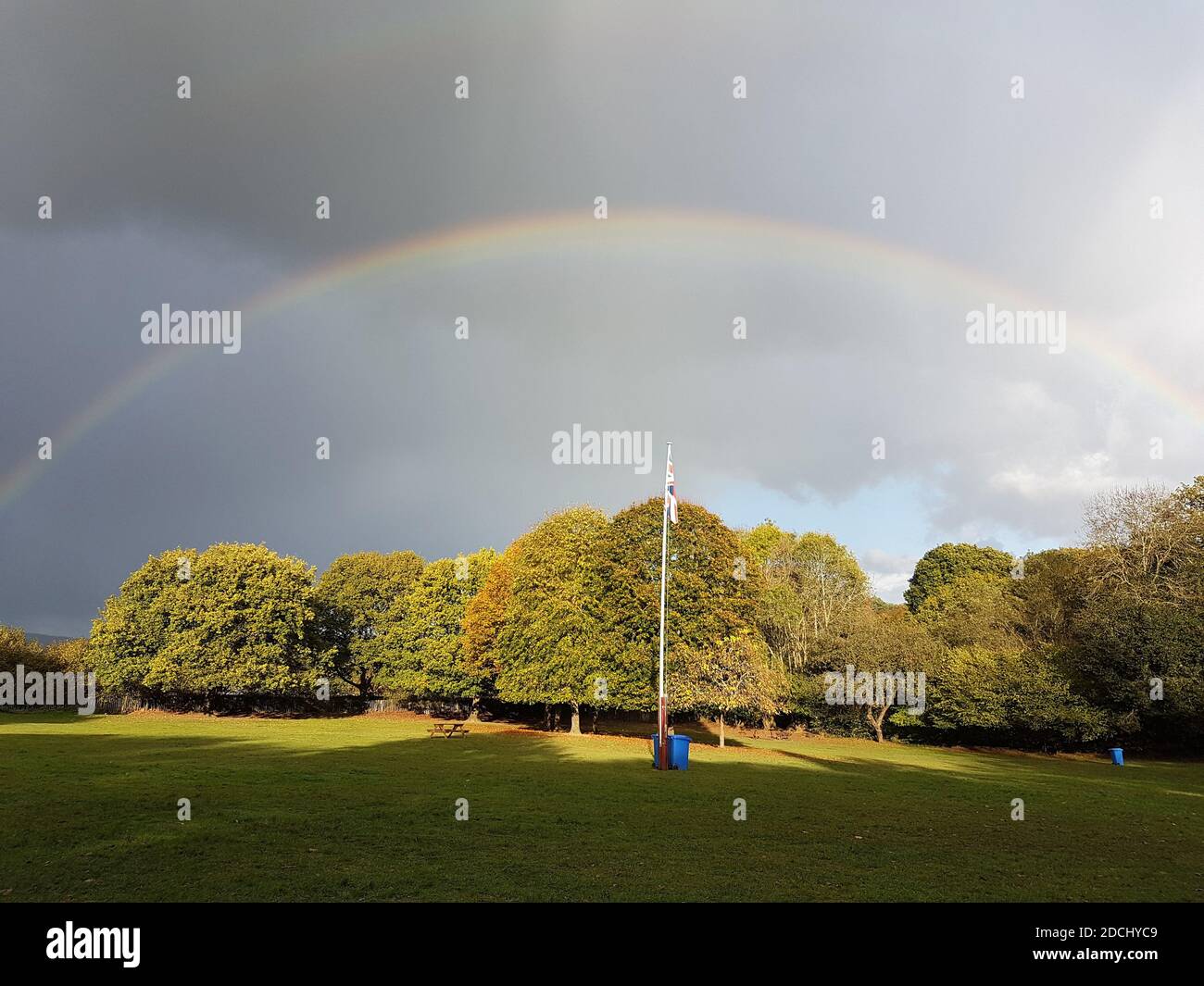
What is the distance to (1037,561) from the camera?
219ft

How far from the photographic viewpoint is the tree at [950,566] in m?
81.2

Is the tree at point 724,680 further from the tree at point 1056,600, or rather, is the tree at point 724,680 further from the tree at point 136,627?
the tree at point 136,627

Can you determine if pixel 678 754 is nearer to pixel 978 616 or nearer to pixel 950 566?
pixel 978 616

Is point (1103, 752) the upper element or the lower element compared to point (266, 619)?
lower

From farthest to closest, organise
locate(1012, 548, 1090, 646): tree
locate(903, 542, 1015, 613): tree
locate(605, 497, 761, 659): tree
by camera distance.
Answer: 1. locate(903, 542, 1015, 613): tree
2. locate(1012, 548, 1090, 646): tree
3. locate(605, 497, 761, 659): tree

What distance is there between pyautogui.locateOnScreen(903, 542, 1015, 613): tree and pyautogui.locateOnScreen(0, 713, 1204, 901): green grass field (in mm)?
53759

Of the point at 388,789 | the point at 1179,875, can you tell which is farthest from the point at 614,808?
the point at 1179,875

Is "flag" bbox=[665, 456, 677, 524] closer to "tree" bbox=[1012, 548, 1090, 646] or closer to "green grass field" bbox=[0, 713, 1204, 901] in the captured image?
"green grass field" bbox=[0, 713, 1204, 901]

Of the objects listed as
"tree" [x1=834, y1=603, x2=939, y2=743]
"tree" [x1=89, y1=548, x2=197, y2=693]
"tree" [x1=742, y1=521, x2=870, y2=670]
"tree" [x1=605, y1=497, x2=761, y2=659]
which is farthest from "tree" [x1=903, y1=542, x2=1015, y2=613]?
"tree" [x1=89, y1=548, x2=197, y2=693]

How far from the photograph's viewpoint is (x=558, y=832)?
1480 cm

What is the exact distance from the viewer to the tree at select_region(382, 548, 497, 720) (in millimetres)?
65250

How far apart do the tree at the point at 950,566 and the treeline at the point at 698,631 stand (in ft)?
4.22
